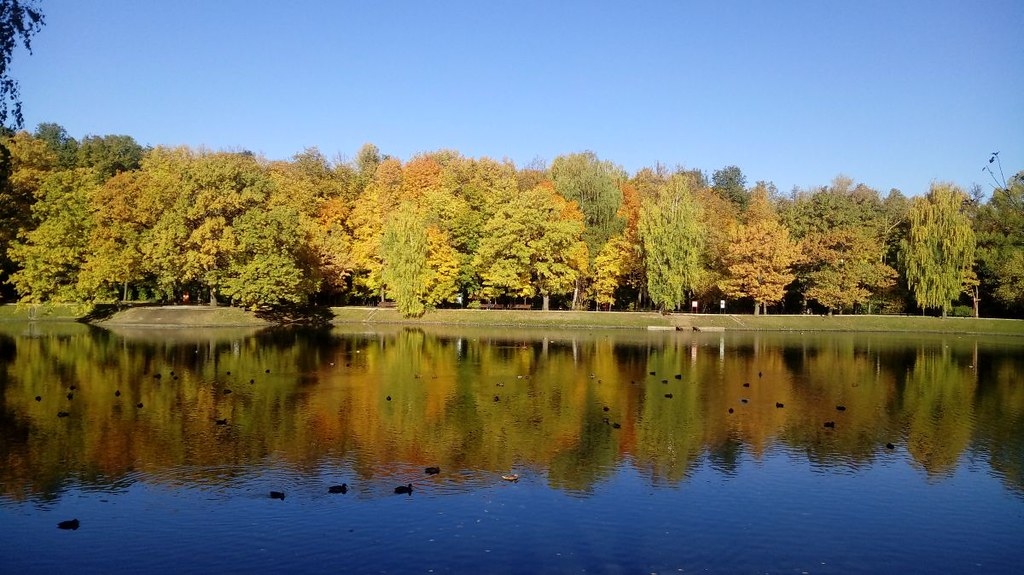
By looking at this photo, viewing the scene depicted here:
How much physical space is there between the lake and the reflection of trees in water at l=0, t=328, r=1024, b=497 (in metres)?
0.17

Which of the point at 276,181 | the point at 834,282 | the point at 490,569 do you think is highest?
Answer: the point at 276,181

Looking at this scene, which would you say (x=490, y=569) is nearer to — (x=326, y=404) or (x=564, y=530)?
(x=564, y=530)

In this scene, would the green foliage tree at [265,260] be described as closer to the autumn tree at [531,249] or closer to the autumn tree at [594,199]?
the autumn tree at [531,249]

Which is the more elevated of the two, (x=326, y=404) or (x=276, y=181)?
(x=276, y=181)

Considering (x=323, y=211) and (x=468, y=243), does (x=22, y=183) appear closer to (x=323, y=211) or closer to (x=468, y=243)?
(x=323, y=211)

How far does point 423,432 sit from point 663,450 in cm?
838

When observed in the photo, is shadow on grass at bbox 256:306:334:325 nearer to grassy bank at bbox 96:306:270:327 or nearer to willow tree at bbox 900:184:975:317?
grassy bank at bbox 96:306:270:327

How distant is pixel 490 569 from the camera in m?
15.9

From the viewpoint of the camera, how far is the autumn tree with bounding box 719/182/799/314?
285ft

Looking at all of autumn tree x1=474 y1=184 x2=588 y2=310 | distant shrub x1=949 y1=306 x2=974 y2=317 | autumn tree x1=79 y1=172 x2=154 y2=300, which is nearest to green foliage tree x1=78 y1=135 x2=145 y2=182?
autumn tree x1=79 y1=172 x2=154 y2=300

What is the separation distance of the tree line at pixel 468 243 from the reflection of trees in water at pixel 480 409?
20689 millimetres

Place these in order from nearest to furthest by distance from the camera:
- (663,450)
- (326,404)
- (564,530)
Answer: (564,530)
(663,450)
(326,404)

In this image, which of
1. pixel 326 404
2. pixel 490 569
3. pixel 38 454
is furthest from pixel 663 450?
pixel 38 454

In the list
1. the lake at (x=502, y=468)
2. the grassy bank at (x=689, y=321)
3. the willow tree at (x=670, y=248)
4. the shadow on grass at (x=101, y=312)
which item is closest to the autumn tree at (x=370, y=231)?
the grassy bank at (x=689, y=321)
